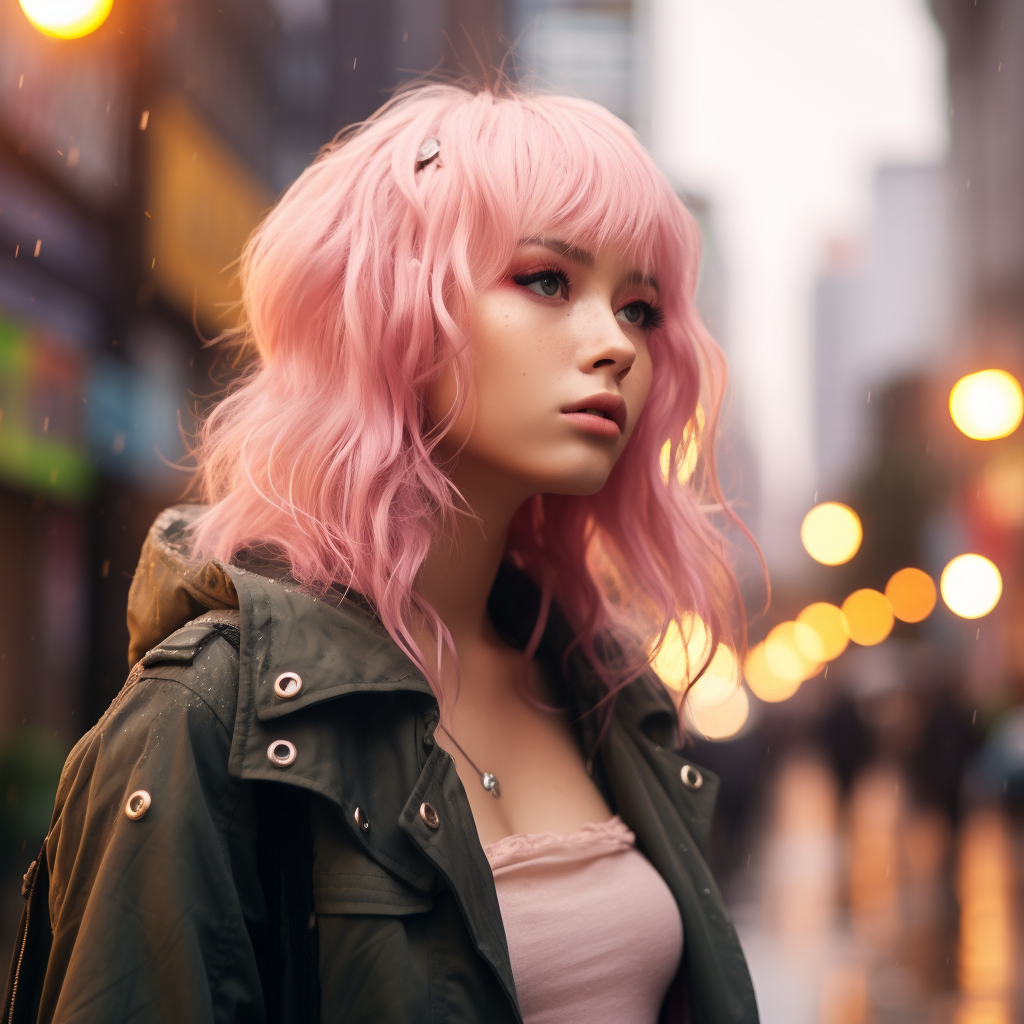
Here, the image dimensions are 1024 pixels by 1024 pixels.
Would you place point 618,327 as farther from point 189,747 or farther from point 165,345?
point 165,345

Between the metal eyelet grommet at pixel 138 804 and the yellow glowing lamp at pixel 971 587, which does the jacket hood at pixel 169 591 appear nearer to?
the metal eyelet grommet at pixel 138 804

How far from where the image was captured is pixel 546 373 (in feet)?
6.23

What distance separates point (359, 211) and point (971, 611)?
47.6 ft

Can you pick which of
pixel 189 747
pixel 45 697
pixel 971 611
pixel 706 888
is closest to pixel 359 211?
pixel 189 747

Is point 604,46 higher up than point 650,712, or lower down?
higher up

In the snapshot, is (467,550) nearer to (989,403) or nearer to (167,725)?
(167,725)

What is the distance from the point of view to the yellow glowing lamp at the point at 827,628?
159 feet

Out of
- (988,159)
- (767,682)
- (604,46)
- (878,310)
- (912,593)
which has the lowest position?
(767,682)

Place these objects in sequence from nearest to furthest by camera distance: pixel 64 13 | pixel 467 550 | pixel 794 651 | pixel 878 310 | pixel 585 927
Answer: pixel 585 927, pixel 467 550, pixel 64 13, pixel 794 651, pixel 878 310

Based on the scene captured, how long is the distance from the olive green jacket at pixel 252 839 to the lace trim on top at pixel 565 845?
173mm

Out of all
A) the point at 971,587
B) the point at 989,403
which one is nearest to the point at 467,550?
the point at 989,403

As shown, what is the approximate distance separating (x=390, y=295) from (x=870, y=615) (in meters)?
44.9

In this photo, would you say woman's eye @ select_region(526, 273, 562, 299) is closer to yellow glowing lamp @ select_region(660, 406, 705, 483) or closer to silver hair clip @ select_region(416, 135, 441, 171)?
silver hair clip @ select_region(416, 135, 441, 171)

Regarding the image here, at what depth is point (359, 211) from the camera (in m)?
1.99
